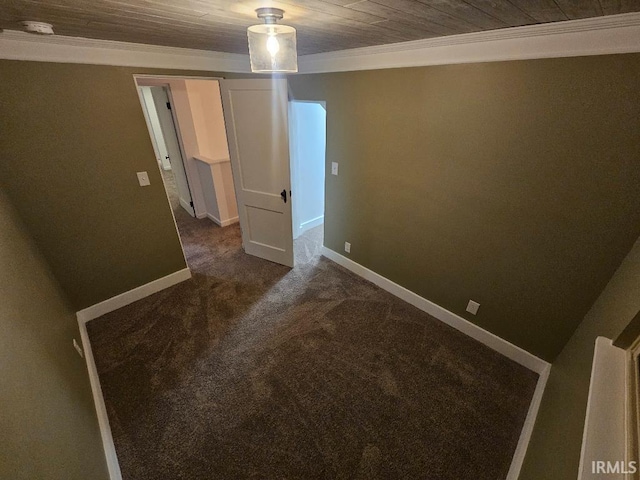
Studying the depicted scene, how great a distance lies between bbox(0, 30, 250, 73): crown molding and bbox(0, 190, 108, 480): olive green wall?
0.93 meters

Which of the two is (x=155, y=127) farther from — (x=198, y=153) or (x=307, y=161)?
(x=307, y=161)

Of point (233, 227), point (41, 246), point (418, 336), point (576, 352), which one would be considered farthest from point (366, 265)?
point (41, 246)

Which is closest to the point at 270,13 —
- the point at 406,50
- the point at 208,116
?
the point at 406,50

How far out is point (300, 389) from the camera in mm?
1842

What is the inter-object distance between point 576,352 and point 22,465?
238 centimetres

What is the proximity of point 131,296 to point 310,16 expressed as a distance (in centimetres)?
277

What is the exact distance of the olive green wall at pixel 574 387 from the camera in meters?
0.95

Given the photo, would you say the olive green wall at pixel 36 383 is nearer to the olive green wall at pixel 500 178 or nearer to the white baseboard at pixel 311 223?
the olive green wall at pixel 500 178

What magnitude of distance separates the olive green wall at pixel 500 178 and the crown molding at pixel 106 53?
0.91m

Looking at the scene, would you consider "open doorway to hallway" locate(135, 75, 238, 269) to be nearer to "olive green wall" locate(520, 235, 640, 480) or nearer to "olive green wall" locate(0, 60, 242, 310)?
"olive green wall" locate(0, 60, 242, 310)

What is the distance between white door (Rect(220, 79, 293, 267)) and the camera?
97.3 inches

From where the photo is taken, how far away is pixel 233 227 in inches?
162

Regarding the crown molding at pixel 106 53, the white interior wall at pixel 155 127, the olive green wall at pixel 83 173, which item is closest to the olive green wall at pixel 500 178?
the crown molding at pixel 106 53

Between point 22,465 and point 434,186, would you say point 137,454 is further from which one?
point 434,186
